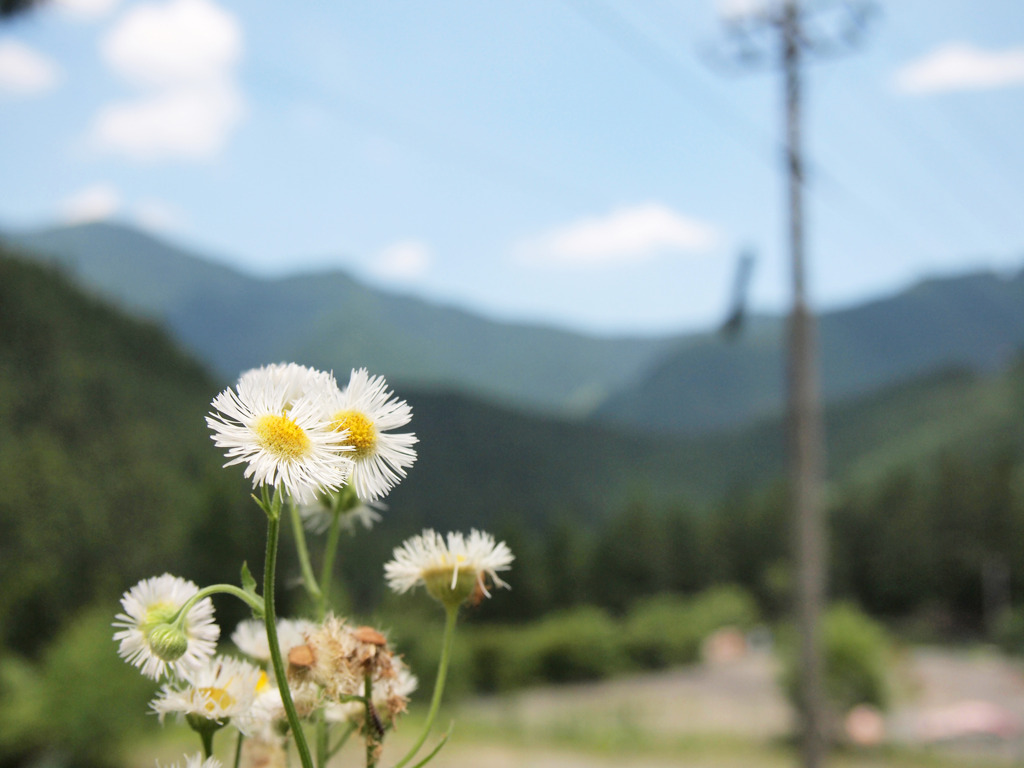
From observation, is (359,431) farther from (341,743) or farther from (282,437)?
(341,743)

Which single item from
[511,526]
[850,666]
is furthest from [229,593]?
[511,526]

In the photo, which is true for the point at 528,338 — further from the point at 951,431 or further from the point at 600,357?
the point at 951,431

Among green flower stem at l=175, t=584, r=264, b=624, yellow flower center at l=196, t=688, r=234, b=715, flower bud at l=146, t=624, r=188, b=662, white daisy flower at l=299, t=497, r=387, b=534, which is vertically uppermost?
white daisy flower at l=299, t=497, r=387, b=534

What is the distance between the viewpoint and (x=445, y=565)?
2.73ft

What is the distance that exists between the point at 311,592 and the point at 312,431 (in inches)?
7.9

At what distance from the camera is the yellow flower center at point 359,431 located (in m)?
0.70

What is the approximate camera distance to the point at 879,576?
51156 mm

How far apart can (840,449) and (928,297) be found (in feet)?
228

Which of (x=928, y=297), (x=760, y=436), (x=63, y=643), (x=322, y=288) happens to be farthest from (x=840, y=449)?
(x=322, y=288)

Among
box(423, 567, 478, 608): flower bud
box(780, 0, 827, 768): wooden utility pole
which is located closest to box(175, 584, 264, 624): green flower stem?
box(423, 567, 478, 608): flower bud

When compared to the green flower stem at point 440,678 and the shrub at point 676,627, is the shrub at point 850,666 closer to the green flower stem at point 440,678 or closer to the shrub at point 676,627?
the green flower stem at point 440,678

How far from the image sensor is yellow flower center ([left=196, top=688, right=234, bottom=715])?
74 centimetres

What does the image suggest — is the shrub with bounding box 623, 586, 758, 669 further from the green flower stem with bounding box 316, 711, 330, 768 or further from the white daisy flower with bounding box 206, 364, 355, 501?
the white daisy flower with bounding box 206, 364, 355, 501

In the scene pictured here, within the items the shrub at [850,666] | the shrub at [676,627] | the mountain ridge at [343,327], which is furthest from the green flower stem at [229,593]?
the mountain ridge at [343,327]
